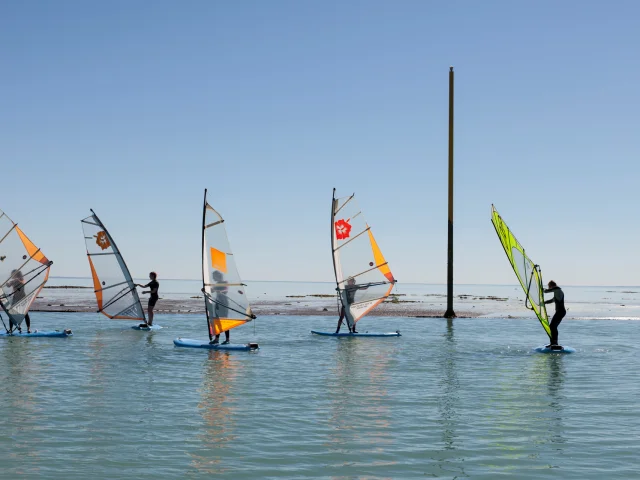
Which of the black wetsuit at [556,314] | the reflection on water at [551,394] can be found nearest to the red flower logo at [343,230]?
the black wetsuit at [556,314]

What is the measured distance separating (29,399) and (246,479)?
6.50m

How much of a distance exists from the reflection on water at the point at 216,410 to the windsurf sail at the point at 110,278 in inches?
421

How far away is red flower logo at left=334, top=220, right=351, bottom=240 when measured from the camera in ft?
89.0

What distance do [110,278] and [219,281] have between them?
896cm

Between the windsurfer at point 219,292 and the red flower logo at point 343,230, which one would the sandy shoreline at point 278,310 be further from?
the windsurfer at point 219,292

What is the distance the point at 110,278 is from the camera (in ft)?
93.7

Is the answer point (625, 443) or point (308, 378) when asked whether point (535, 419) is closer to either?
point (625, 443)

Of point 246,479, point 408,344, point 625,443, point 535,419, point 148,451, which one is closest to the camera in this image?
point 246,479

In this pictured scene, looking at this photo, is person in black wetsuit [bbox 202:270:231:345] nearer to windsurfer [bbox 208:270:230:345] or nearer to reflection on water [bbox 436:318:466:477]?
windsurfer [bbox 208:270:230:345]

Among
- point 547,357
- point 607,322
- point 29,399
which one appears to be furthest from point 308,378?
point 607,322

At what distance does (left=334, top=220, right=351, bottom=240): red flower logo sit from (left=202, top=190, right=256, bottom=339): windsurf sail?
6.46 meters

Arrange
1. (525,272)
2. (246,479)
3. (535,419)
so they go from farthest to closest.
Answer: (525,272)
(535,419)
(246,479)

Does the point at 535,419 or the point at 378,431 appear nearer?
the point at 378,431

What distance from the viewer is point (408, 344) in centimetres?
2309
